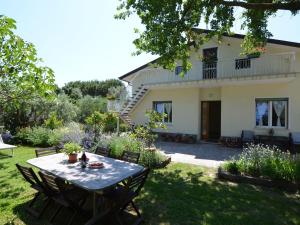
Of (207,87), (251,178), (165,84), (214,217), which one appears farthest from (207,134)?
(214,217)

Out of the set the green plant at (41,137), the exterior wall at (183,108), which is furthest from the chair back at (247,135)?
the green plant at (41,137)

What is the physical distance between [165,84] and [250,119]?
Result: 5.54m

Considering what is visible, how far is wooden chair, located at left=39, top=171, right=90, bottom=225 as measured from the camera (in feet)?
12.1

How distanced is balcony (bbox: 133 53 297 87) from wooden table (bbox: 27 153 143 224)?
31.8 feet

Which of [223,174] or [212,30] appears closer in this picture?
[223,174]

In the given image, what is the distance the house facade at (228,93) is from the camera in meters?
11.8

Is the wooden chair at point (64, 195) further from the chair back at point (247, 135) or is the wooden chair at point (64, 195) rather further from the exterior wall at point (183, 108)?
the exterior wall at point (183, 108)

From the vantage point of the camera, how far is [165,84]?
14.5 meters

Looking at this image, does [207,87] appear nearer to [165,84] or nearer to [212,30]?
[165,84]

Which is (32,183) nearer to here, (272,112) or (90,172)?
(90,172)

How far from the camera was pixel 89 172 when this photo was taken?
4.24 m

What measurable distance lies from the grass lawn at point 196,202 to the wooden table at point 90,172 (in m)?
0.92

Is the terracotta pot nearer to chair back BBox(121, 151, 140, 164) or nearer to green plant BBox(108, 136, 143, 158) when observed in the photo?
chair back BBox(121, 151, 140, 164)

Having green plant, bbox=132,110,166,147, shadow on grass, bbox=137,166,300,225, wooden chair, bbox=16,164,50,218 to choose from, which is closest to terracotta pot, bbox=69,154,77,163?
wooden chair, bbox=16,164,50,218
